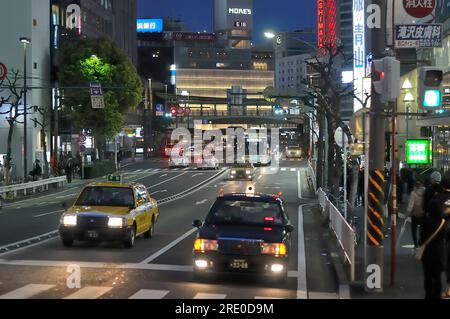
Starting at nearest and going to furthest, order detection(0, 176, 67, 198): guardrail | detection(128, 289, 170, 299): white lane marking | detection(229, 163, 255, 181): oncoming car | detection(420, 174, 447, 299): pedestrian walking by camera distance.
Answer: detection(420, 174, 447, 299): pedestrian walking → detection(128, 289, 170, 299): white lane marking → detection(0, 176, 67, 198): guardrail → detection(229, 163, 255, 181): oncoming car

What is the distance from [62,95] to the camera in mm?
60906

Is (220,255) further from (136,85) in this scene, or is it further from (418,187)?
(136,85)

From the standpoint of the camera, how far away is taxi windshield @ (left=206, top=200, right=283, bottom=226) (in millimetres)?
13531

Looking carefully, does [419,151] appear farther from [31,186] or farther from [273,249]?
[31,186]

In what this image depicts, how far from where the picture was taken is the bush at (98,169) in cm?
5844

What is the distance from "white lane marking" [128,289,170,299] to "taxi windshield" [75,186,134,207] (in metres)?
6.84

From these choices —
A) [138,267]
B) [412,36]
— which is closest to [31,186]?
[138,267]

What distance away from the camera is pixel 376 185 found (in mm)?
11992

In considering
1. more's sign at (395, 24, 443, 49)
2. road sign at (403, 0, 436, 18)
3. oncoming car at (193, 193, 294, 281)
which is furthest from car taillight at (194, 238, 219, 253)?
road sign at (403, 0, 436, 18)

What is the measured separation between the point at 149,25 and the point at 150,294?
162182 millimetres

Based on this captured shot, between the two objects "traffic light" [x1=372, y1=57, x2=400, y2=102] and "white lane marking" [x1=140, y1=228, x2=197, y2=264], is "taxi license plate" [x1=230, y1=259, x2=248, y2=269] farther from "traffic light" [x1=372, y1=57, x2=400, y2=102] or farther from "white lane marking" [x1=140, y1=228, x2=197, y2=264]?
"traffic light" [x1=372, y1=57, x2=400, y2=102]

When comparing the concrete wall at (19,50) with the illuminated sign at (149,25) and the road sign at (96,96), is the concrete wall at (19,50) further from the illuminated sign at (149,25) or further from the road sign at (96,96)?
the illuminated sign at (149,25)

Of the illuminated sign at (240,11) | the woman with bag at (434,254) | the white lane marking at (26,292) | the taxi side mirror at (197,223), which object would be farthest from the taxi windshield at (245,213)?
the illuminated sign at (240,11)
